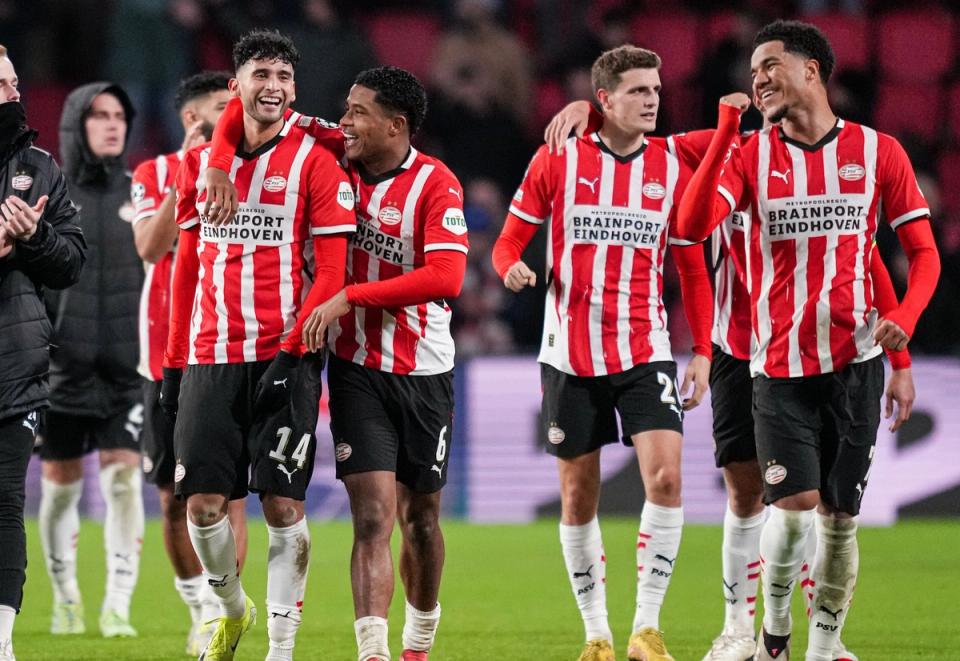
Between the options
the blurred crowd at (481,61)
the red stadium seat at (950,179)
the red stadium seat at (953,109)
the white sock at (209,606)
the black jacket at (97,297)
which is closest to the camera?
the white sock at (209,606)

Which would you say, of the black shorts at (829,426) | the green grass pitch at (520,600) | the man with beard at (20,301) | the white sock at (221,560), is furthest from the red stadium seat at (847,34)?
the man with beard at (20,301)

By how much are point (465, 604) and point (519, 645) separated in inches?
61.4

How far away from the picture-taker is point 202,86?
7.66 m

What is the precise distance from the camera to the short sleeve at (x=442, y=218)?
236 inches

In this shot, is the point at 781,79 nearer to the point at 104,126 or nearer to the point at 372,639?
the point at 372,639

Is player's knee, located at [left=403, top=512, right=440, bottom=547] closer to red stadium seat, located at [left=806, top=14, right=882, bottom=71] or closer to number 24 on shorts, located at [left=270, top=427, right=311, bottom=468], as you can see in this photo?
number 24 on shorts, located at [left=270, top=427, right=311, bottom=468]

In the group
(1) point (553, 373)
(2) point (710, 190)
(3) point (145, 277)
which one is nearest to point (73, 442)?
(3) point (145, 277)

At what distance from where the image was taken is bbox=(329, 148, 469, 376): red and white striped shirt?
6.09m

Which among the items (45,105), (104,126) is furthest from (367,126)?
(45,105)

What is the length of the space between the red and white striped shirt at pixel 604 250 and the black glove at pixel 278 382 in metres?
1.38

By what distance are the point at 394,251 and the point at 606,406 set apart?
121 cm

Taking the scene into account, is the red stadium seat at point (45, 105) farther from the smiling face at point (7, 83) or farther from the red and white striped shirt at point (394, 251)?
the red and white striped shirt at point (394, 251)

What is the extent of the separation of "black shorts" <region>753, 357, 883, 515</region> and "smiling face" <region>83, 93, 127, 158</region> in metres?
3.78

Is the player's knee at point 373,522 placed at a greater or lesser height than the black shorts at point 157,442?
lesser
